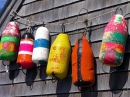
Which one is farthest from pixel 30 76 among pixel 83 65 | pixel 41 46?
pixel 83 65

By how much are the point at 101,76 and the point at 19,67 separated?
1.36 m

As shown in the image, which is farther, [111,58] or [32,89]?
[32,89]

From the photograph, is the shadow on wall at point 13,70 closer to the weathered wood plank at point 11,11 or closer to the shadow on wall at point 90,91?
the weathered wood plank at point 11,11

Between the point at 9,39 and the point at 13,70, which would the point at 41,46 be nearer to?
the point at 9,39

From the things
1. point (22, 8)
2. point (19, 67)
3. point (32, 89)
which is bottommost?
point (32, 89)

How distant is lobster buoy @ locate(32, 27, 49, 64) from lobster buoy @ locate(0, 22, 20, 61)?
400mm

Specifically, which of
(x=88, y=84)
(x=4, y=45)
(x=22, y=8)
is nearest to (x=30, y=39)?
(x=4, y=45)

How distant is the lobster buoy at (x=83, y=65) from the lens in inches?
149

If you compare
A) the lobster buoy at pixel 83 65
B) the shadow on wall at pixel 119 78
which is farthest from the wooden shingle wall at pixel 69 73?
the lobster buoy at pixel 83 65

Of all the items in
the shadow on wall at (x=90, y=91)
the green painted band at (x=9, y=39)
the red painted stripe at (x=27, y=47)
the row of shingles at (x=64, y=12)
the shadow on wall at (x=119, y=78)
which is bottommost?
the shadow on wall at (x=90, y=91)

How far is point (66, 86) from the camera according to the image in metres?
4.18

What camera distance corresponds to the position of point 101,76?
12.7ft

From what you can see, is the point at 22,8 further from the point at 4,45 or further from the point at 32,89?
the point at 32,89

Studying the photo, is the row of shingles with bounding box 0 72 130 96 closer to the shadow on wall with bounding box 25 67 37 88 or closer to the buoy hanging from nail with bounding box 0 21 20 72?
the shadow on wall with bounding box 25 67 37 88
